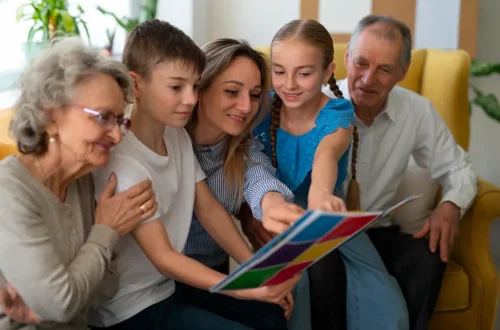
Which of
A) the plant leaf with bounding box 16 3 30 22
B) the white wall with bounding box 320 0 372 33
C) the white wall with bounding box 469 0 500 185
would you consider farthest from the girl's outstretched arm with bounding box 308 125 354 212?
the white wall with bounding box 469 0 500 185

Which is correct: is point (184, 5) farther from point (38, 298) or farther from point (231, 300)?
point (38, 298)

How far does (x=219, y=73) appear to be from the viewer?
1.74 m

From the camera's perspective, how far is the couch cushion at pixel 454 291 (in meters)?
2.18

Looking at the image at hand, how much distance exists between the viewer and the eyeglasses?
1.38 metres

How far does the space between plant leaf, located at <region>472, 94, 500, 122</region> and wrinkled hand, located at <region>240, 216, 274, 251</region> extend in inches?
71.3

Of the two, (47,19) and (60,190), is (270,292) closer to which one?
(60,190)

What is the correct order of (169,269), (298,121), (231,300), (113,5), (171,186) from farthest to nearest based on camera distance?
(113,5)
(298,121)
(231,300)
(171,186)
(169,269)

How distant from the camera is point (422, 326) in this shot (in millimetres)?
2006

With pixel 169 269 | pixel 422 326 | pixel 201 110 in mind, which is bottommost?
pixel 422 326

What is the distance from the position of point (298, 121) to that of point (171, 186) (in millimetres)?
455

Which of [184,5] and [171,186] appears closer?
[171,186]

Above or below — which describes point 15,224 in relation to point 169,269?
above

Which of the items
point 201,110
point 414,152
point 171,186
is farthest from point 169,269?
point 414,152

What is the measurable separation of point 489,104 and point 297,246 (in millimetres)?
2440
